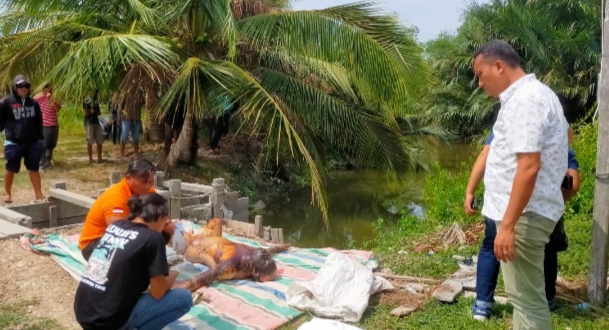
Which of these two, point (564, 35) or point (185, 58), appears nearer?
point (185, 58)

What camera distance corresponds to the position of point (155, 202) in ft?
11.7

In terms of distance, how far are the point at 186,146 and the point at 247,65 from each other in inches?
74.2

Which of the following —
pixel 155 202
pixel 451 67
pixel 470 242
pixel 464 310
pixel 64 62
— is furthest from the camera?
pixel 451 67

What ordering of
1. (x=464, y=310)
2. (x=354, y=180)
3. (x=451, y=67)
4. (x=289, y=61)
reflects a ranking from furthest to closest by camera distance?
1. (x=451, y=67)
2. (x=354, y=180)
3. (x=289, y=61)
4. (x=464, y=310)

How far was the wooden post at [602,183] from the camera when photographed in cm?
429

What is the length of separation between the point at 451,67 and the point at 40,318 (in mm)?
22947

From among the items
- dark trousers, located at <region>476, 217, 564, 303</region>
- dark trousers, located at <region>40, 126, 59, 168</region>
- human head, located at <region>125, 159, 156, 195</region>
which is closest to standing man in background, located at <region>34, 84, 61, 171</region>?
dark trousers, located at <region>40, 126, 59, 168</region>

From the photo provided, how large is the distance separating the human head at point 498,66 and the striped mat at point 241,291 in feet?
7.40

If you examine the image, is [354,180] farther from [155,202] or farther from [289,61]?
[155,202]

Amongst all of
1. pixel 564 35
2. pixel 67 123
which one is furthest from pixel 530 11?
pixel 67 123

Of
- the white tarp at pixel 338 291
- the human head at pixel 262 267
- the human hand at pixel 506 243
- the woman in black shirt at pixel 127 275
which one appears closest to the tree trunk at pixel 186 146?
the human head at pixel 262 267

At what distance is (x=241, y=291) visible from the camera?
497 centimetres

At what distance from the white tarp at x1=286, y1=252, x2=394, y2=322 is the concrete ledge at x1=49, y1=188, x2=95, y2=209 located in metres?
3.25

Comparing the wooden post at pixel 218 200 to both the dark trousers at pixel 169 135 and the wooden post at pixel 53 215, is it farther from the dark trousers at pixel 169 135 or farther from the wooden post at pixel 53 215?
the dark trousers at pixel 169 135
